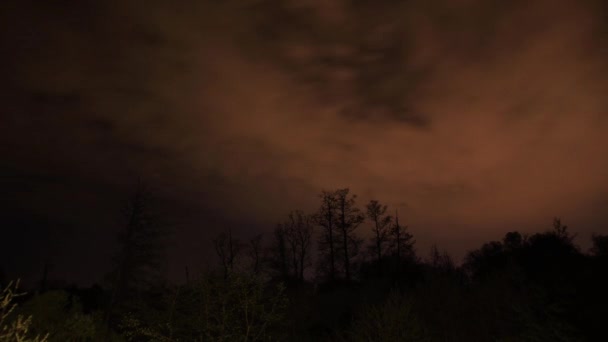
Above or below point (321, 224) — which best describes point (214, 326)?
below

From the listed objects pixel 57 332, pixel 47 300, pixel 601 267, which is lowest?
pixel 57 332

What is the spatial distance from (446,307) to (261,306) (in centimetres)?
2181

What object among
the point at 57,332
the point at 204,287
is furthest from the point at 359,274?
the point at 57,332

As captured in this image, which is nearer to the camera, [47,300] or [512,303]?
[47,300]

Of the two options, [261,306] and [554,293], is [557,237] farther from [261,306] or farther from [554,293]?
[261,306]

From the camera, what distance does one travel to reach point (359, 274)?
52.3 meters

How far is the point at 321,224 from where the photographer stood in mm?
56438

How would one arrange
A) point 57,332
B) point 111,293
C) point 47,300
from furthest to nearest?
1. point 111,293
2. point 47,300
3. point 57,332

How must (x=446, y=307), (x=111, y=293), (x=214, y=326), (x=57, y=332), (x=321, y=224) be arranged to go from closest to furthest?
(x=57, y=332), (x=214, y=326), (x=446, y=307), (x=111, y=293), (x=321, y=224)

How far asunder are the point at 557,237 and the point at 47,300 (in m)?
41.0

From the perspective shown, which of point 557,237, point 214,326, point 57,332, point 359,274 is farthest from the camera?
point 359,274

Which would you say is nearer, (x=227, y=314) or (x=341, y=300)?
(x=227, y=314)

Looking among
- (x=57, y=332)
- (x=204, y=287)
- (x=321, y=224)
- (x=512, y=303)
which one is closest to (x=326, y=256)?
(x=321, y=224)

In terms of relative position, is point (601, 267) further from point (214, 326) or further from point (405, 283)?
point (214, 326)
